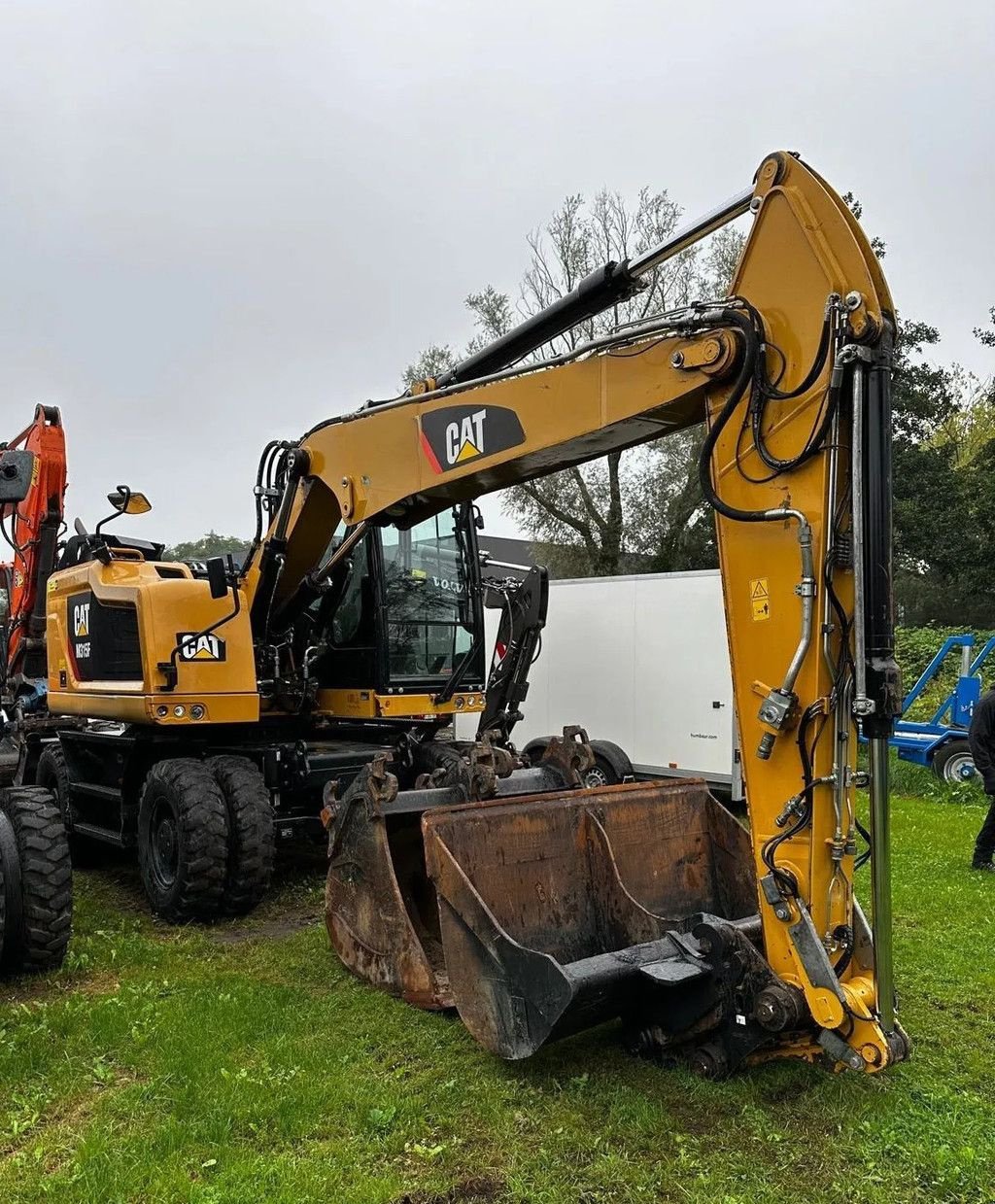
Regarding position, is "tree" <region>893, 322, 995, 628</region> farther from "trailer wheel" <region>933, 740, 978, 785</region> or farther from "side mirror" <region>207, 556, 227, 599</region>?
"side mirror" <region>207, 556, 227, 599</region>

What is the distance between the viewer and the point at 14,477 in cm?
431

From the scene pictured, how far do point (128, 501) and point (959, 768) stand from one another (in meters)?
9.24

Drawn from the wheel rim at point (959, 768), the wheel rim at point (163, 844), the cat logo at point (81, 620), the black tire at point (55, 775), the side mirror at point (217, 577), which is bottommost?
the wheel rim at point (959, 768)

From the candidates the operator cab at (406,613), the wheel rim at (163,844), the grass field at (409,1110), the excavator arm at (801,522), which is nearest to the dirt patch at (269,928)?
the wheel rim at (163,844)

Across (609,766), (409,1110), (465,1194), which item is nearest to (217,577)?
(409,1110)

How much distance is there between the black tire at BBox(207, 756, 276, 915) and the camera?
20.0 ft

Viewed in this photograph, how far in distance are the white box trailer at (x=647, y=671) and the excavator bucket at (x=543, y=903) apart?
4509mm

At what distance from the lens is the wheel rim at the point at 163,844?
630 cm

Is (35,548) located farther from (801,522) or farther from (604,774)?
(801,522)

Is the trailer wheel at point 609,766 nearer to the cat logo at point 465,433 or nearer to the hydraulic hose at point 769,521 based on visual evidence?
the cat logo at point 465,433

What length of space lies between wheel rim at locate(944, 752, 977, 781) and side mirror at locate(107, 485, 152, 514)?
8.99 metres

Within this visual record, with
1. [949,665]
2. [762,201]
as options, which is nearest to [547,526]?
[949,665]

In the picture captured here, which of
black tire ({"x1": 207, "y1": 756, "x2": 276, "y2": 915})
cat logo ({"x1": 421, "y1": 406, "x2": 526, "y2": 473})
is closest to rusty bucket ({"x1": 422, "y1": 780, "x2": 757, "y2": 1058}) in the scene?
cat logo ({"x1": 421, "y1": 406, "x2": 526, "y2": 473})

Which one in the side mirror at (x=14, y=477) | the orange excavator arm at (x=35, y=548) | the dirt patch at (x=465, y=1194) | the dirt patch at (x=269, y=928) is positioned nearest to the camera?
the dirt patch at (x=465, y=1194)
